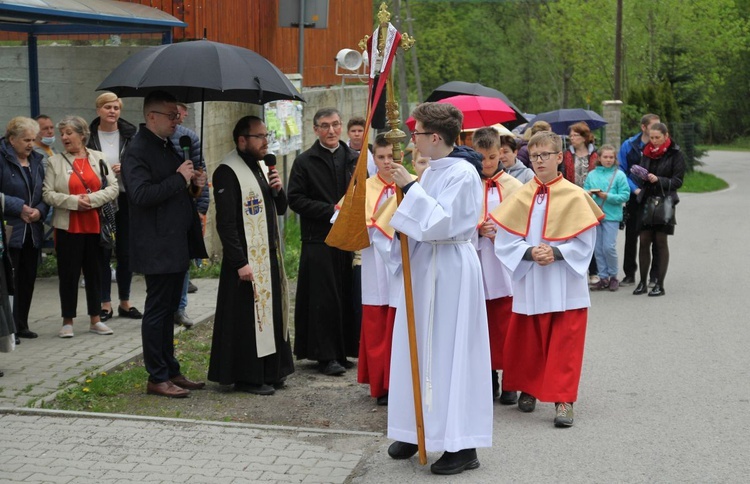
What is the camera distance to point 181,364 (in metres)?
8.91

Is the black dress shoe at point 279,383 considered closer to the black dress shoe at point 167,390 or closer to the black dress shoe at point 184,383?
the black dress shoe at point 184,383

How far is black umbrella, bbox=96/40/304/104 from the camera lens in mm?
7211

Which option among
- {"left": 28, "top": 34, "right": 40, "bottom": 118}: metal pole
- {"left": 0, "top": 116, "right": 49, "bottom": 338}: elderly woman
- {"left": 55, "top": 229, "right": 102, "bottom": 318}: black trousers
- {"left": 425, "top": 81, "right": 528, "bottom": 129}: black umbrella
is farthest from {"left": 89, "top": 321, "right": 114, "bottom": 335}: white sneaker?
{"left": 425, "top": 81, "right": 528, "bottom": 129}: black umbrella

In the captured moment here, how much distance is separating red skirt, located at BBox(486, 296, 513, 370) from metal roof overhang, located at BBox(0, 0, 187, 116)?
14.3ft

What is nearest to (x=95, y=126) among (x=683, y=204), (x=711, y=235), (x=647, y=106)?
(x=711, y=235)

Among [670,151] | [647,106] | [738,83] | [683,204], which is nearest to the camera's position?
[670,151]

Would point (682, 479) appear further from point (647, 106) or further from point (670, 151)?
point (647, 106)

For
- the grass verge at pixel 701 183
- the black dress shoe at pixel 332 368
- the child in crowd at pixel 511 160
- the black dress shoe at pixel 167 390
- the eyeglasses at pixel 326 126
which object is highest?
the eyeglasses at pixel 326 126

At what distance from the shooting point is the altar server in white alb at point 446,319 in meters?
6.09

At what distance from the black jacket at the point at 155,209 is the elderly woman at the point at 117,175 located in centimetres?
245

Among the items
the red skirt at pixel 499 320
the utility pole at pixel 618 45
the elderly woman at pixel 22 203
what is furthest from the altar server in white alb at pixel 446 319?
the utility pole at pixel 618 45

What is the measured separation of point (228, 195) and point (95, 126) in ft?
10.3

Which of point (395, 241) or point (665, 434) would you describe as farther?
point (665, 434)

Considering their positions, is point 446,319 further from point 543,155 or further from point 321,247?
point 321,247
